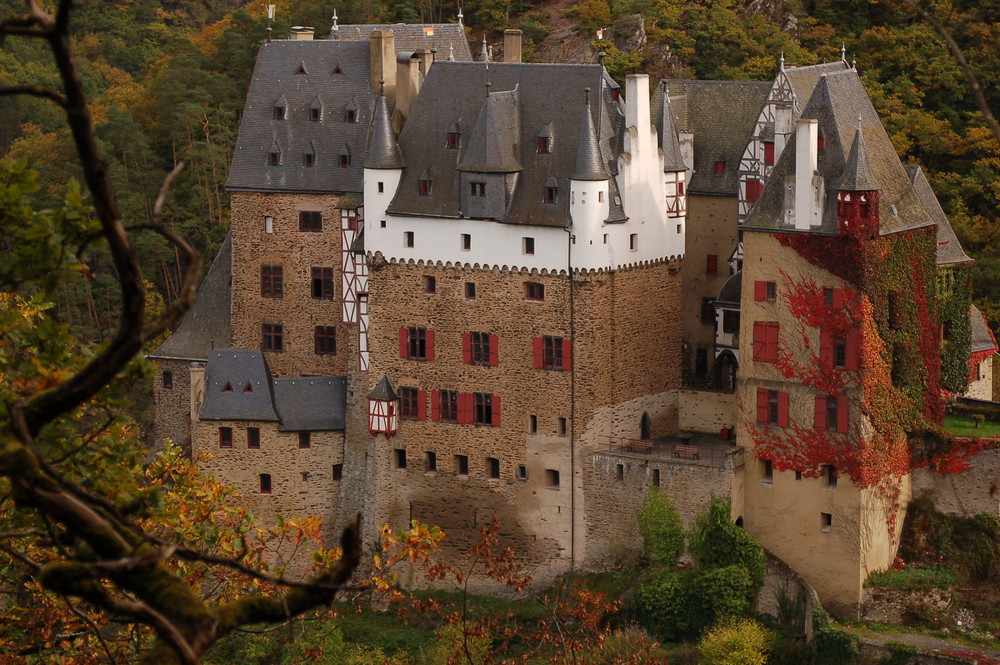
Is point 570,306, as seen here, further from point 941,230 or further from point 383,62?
point 941,230

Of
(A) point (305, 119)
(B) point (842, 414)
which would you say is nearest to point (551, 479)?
(B) point (842, 414)

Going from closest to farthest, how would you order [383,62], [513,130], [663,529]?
[663,529], [513,130], [383,62]

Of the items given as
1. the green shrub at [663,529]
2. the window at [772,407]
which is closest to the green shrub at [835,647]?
the green shrub at [663,529]

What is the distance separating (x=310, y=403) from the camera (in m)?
49.6

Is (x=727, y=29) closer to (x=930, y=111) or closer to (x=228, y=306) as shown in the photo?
(x=930, y=111)

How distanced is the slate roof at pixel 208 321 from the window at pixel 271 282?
2.39 metres

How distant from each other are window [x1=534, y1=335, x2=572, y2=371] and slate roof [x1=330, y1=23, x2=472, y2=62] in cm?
1065

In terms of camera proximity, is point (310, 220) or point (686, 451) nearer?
point (686, 451)

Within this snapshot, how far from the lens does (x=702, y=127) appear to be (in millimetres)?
49500

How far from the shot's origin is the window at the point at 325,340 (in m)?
50.8

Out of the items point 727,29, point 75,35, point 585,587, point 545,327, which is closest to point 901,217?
point 545,327

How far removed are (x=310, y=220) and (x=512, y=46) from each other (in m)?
7.44

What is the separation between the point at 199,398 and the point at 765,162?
16737 mm

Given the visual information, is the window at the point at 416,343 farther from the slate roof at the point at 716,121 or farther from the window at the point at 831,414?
Result: the window at the point at 831,414
